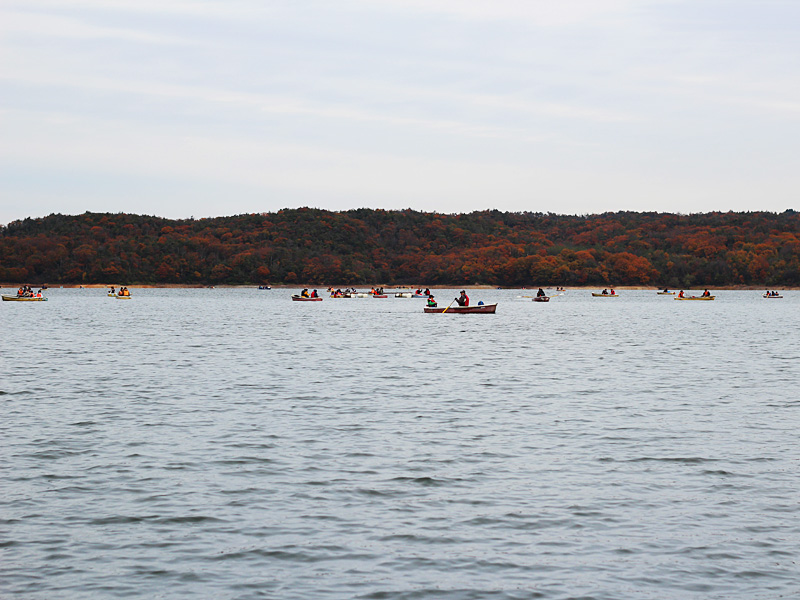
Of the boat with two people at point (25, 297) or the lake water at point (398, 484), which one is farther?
the boat with two people at point (25, 297)

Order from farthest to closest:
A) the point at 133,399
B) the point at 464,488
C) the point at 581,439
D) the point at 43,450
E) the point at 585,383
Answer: the point at 585,383 → the point at 133,399 → the point at 581,439 → the point at 43,450 → the point at 464,488

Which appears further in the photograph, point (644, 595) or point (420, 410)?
point (420, 410)

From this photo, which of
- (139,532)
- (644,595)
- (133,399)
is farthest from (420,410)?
(644,595)

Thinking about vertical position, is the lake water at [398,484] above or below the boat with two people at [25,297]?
below

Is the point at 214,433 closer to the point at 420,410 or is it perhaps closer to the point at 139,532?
the point at 420,410

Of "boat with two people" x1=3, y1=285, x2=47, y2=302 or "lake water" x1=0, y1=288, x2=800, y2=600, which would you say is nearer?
"lake water" x1=0, y1=288, x2=800, y2=600

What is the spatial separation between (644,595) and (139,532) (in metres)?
7.77

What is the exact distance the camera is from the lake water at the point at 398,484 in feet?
41.3

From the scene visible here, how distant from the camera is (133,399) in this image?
100 feet

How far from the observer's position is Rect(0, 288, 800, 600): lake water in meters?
12.6

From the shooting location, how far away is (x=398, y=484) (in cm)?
1773

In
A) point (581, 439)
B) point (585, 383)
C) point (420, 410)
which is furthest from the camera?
point (585, 383)

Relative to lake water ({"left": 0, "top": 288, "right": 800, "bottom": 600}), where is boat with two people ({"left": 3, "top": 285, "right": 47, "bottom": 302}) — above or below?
above

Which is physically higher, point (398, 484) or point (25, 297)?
point (25, 297)
